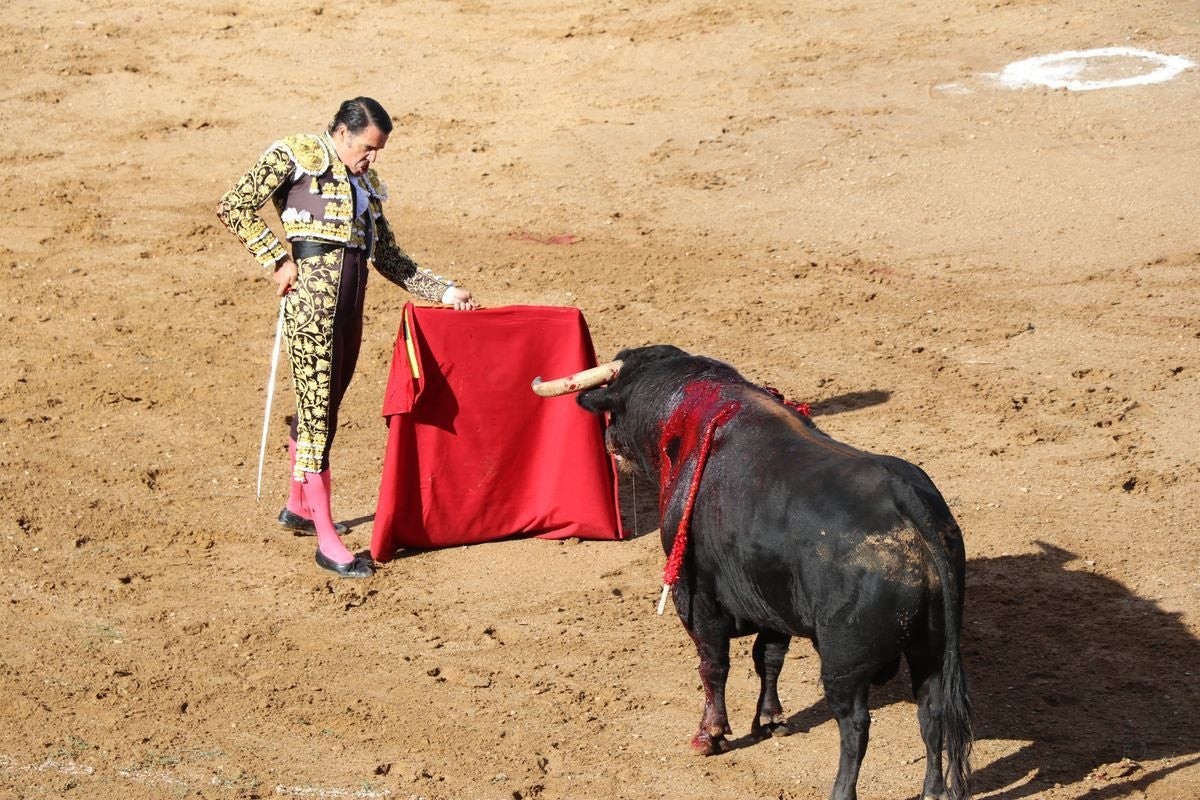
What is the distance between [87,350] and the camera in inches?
384

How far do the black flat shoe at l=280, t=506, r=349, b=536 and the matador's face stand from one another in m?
1.81

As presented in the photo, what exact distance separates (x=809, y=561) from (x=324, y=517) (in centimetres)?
301

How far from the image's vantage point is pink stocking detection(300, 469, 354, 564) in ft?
23.5

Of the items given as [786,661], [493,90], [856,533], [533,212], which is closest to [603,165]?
[533,212]

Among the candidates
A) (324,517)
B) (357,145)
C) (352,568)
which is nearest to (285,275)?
(357,145)

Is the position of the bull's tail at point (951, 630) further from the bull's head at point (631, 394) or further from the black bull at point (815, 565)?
the bull's head at point (631, 394)

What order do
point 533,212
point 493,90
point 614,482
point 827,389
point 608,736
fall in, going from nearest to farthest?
point 608,736 < point 614,482 < point 827,389 < point 533,212 < point 493,90

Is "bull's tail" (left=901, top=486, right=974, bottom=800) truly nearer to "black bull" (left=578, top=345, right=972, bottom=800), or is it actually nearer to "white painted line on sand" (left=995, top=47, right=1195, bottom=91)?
"black bull" (left=578, top=345, right=972, bottom=800)

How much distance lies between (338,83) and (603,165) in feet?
9.89

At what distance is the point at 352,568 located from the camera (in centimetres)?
719

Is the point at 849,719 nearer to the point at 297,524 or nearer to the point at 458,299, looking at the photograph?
the point at 458,299

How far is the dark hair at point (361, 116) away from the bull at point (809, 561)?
1852 millimetres

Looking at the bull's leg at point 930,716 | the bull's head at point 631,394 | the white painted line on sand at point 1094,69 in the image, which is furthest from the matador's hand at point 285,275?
the white painted line on sand at point 1094,69

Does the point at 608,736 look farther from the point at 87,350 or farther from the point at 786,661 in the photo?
the point at 87,350
